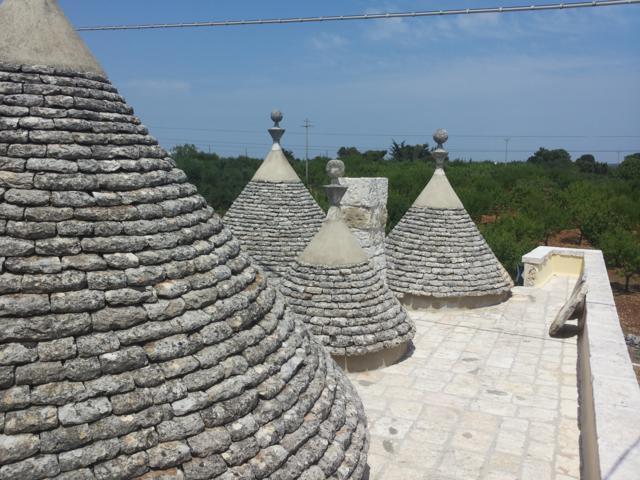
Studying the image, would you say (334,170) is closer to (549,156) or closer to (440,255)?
(440,255)

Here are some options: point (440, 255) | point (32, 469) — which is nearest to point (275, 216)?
point (440, 255)

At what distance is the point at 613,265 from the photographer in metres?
26.2

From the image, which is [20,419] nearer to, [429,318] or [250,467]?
[250,467]


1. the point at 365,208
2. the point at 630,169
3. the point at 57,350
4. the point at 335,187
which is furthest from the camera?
the point at 630,169

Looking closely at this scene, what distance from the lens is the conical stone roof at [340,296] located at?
9.55 meters

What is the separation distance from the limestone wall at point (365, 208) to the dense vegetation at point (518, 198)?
1104 centimetres

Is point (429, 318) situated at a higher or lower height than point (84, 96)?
lower

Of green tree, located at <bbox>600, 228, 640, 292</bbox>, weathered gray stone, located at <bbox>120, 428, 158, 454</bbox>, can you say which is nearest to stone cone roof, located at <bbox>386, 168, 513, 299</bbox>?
weathered gray stone, located at <bbox>120, 428, 158, 454</bbox>

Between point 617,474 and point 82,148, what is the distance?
16.2 ft

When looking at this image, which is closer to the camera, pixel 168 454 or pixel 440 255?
pixel 168 454

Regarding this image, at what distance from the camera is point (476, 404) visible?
8.92m

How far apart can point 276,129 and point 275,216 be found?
2.14 m

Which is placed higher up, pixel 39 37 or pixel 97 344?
pixel 39 37

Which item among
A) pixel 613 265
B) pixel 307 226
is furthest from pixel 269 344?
pixel 613 265
